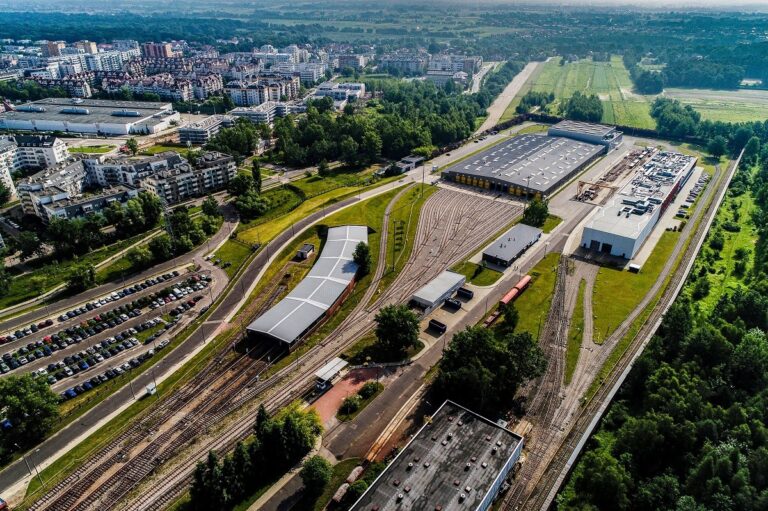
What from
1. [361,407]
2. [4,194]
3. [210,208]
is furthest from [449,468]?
[4,194]

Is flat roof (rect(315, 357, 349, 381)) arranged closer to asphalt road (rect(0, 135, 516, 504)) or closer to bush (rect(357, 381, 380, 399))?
bush (rect(357, 381, 380, 399))

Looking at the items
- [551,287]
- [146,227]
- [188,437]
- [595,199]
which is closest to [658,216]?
[595,199]

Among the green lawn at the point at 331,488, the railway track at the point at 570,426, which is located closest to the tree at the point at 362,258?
the green lawn at the point at 331,488

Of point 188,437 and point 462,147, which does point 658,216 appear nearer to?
point 462,147

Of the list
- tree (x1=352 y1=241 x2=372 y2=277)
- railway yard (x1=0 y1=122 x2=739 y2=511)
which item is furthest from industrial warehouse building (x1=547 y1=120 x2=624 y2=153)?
tree (x1=352 y1=241 x2=372 y2=277)

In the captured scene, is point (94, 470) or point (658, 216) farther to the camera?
point (658, 216)

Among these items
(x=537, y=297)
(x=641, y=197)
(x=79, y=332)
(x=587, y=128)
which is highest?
(x=587, y=128)

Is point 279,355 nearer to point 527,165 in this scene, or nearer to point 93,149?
point 527,165
